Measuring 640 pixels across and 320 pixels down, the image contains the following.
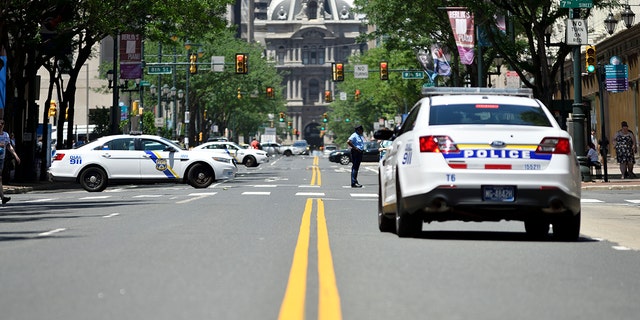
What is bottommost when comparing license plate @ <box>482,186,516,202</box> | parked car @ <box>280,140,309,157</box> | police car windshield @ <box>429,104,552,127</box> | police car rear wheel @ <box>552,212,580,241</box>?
police car rear wheel @ <box>552,212,580,241</box>

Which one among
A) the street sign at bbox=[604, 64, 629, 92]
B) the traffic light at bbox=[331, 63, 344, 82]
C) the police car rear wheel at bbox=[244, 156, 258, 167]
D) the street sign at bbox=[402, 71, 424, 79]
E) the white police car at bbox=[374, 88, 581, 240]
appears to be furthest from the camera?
the police car rear wheel at bbox=[244, 156, 258, 167]

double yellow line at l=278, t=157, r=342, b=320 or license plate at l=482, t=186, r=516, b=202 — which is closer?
double yellow line at l=278, t=157, r=342, b=320

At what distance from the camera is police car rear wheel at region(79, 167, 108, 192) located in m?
33.5

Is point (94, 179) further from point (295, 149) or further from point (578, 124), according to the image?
point (295, 149)

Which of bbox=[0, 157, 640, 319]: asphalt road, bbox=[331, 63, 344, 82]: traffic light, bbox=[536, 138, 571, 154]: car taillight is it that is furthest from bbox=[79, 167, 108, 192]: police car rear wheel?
bbox=[331, 63, 344, 82]: traffic light

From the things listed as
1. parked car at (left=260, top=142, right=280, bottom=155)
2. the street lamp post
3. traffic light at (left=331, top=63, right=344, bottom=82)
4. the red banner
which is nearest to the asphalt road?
the street lamp post

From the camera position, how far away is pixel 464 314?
25.4 feet

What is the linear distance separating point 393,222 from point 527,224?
1738 mm

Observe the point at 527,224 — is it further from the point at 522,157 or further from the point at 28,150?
the point at 28,150

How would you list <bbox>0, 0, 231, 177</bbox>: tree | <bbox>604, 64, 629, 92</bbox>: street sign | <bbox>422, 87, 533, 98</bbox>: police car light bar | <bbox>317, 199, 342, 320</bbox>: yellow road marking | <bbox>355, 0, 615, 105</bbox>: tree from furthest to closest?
<bbox>604, 64, 629, 92</bbox>: street sign < <bbox>355, 0, 615, 105</bbox>: tree < <bbox>0, 0, 231, 177</bbox>: tree < <bbox>422, 87, 533, 98</bbox>: police car light bar < <bbox>317, 199, 342, 320</bbox>: yellow road marking

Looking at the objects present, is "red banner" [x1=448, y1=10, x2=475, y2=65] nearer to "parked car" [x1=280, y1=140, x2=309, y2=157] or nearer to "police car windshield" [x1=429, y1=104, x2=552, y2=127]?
"police car windshield" [x1=429, y1=104, x2=552, y2=127]

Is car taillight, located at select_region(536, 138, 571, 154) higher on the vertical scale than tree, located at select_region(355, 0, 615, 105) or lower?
lower

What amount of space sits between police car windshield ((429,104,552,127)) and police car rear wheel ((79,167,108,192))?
20.7 m

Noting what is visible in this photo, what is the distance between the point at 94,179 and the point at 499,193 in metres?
21.8
